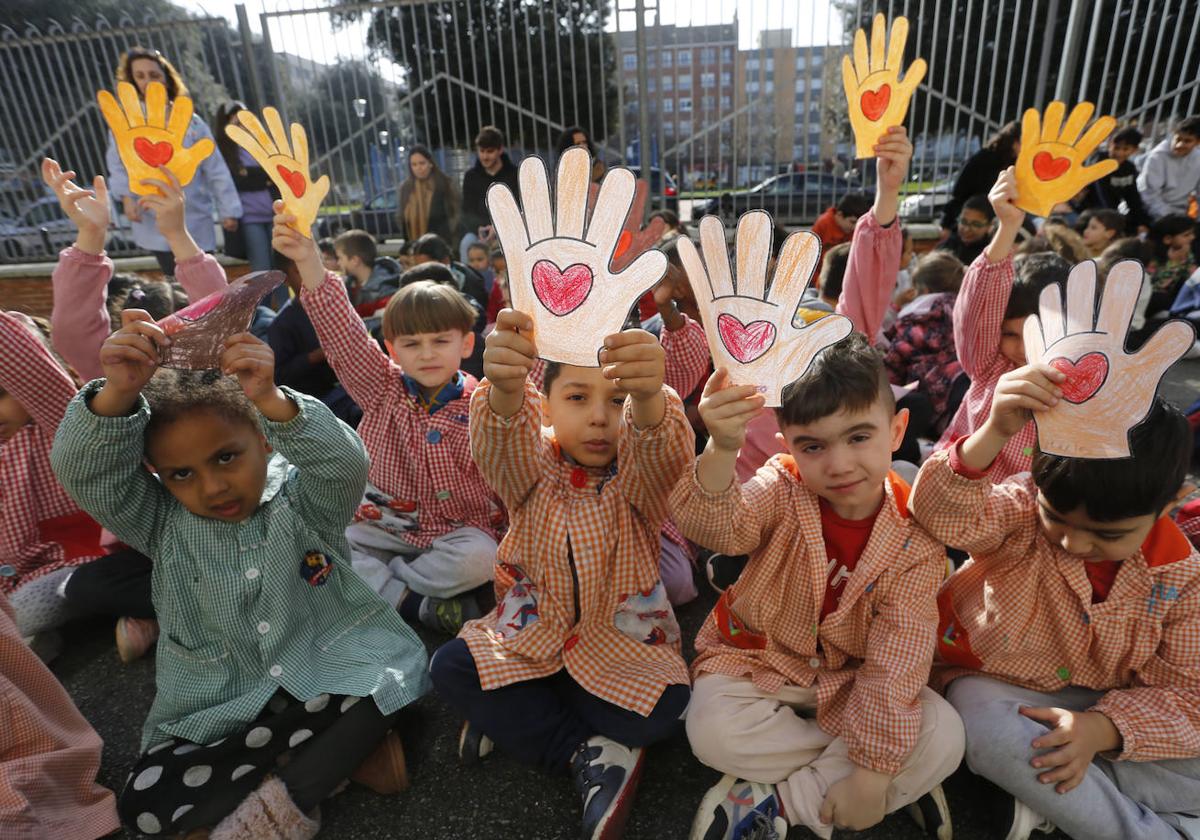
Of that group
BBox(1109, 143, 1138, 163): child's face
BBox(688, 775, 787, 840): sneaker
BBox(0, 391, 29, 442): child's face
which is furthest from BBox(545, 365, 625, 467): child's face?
BBox(1109, 143, 1138, 163): child's face

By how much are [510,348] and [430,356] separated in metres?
1.03

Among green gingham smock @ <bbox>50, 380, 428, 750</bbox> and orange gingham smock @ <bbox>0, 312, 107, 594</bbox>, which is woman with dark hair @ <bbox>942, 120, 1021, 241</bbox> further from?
orange gingham smock @ <bbox>0, 312, 107, 594</bbox>

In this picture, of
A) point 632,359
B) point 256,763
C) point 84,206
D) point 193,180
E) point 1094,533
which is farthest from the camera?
point 193,180

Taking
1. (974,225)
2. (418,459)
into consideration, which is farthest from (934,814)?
(974,225)

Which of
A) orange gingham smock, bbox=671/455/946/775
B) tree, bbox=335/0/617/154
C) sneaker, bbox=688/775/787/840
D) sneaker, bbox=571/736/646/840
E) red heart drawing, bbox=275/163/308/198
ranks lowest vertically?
sneaker, bbox=688/775/787/840

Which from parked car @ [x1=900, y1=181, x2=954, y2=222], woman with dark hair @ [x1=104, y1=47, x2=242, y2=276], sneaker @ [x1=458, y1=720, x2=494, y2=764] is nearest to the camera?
sneaker @ [x1=458, y1=720, x2=494, y2=764]

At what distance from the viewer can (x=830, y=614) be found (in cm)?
140

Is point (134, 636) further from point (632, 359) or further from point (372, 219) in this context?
point (372, 219)

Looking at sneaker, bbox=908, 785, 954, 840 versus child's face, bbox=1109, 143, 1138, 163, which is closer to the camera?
sneaker, bbox=908, 785, 954, 840

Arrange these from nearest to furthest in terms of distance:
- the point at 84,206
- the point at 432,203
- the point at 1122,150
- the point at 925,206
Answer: the point at 84,206 < the point at 1122,150 < the point at 432,203 < the point at 925,206

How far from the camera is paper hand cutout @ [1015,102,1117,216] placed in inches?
72.0

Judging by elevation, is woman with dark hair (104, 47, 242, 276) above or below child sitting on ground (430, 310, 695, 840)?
above

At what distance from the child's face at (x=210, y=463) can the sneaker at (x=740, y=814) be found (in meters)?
1.11

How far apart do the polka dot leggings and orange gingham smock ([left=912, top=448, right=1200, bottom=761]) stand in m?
1.21
